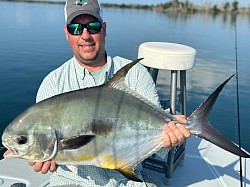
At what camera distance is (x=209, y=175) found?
9.43ft

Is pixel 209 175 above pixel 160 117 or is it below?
below

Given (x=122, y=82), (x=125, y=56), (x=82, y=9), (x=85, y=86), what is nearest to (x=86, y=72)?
(x=85, y=86)

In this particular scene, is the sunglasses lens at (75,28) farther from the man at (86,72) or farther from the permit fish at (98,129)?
the permit fish at (98,129)

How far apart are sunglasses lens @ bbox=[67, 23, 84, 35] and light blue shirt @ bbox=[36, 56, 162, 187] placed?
0.23m

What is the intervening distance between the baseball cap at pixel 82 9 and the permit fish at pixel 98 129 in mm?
610

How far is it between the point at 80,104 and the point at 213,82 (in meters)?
8.10

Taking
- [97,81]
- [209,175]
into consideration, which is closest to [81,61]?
[97,81]

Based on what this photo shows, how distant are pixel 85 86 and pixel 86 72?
0.10 meters

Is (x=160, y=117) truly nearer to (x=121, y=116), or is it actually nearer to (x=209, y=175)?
(x=121, y=116)

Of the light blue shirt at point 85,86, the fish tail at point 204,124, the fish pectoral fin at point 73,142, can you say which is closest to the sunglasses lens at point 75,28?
the light blue shirt at point 85,86

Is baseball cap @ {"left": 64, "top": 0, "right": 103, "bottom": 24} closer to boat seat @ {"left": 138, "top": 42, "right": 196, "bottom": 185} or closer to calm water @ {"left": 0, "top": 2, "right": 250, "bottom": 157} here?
boat seat @ {"left": 138, "top": 42, "right": 196, "bottom": 185}

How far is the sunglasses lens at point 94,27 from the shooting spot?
1.96 metres

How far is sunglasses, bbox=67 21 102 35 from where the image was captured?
1965 millimetres

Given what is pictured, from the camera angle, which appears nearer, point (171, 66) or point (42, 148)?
point (42, 148)
